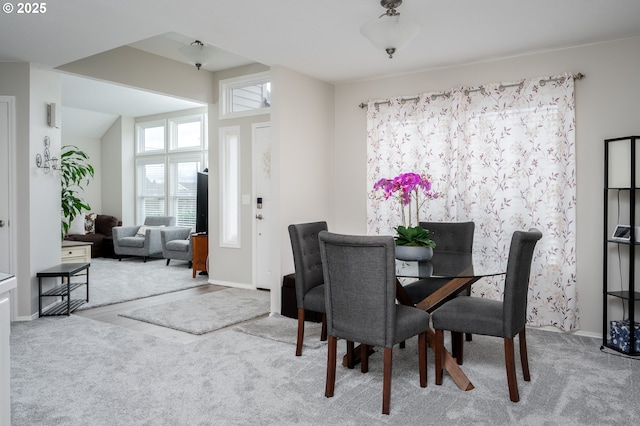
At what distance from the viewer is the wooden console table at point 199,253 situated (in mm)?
6469

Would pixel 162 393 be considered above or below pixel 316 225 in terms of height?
below

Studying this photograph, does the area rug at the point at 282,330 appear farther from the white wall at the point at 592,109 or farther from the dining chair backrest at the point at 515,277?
the white wall at the point at 592,109

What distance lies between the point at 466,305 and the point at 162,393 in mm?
1883

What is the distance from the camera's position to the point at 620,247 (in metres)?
3.60

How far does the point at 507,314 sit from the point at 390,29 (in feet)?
6.02

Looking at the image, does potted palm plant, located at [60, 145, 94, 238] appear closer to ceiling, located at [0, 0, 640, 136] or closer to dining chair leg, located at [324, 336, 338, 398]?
ceiling, located at [0, 0, 640, 136]

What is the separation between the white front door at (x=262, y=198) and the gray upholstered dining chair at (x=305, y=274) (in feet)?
6.81

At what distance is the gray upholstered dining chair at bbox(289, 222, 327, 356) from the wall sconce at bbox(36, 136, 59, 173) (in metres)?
2.78

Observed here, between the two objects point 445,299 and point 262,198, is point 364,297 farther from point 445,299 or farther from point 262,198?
point 262,198

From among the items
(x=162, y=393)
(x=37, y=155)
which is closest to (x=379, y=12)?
(x=162, y=393)

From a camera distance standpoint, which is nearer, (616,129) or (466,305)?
(466,305)

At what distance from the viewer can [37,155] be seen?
171 inches

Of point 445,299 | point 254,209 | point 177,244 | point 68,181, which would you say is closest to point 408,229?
point 445,299

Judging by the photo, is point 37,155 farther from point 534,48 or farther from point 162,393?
point 534,48
